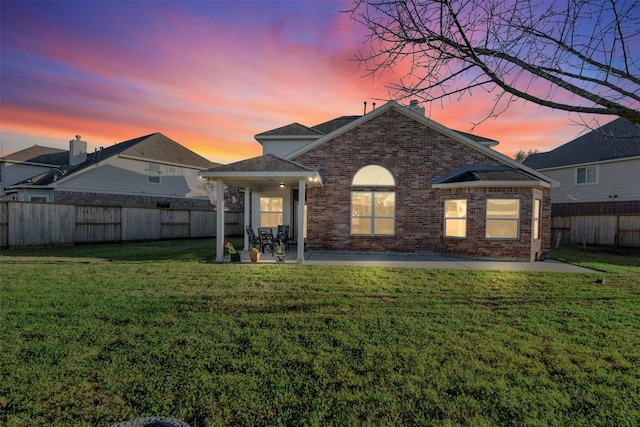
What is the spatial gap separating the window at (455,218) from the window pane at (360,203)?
122 inches

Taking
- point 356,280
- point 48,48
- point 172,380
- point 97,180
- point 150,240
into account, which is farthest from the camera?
point 97,180

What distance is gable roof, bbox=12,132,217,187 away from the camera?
22.1 metres

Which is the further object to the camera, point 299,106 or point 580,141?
point 580,141

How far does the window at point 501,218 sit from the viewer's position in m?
11.6

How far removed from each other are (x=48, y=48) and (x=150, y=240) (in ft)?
39.7

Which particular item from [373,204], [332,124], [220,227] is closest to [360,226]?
[373,204]

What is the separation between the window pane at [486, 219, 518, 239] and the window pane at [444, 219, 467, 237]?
2.75 feet

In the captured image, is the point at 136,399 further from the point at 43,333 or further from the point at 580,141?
the point at 580,141

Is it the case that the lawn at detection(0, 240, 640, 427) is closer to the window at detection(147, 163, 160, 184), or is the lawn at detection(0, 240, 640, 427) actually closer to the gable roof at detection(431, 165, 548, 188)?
the gable roof at detection(431, 165, 548, 188)

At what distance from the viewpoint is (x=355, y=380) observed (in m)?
3.24

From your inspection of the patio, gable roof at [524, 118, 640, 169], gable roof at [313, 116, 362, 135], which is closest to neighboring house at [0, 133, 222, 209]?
gable roof at [313, 116, 362, 135]

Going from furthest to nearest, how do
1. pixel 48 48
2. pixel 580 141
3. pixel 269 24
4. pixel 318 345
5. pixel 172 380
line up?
1. pixel 580 141
2. pixel 48 48
3. pixel 269 24
4. pixel 318 345
5. pixel 172 380

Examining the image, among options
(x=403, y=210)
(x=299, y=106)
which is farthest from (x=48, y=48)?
(x=403, y=210)

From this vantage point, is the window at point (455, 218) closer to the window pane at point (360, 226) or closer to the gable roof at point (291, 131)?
the window pane at point (360, 226)
